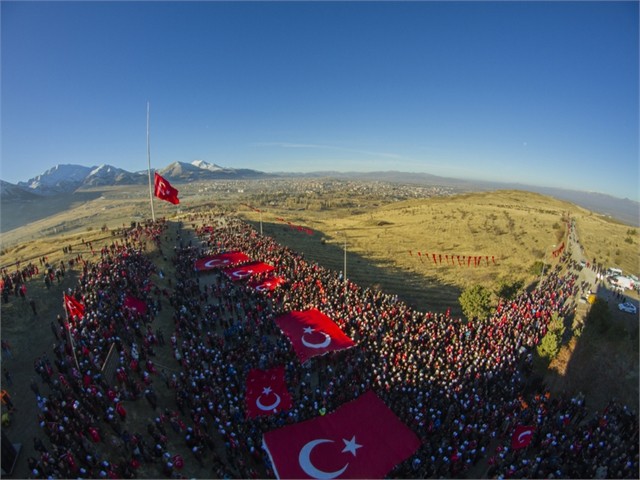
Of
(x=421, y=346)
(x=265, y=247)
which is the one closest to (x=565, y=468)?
(x=421, y=346)

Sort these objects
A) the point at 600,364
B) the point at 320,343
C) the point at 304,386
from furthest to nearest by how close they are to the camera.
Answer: the point at 320,343 → the point at 600,364 → the point at 304,386

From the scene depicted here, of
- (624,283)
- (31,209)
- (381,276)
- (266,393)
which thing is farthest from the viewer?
(31,209)

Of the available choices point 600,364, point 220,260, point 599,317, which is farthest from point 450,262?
point 220,260

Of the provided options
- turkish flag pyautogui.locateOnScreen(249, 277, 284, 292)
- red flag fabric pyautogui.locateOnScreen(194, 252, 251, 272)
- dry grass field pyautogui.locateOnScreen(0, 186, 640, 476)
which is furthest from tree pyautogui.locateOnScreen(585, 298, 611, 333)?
red flag fabric pyautogui.locateOnScreen(194, 252, 251, 272)

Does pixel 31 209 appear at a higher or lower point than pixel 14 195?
lower

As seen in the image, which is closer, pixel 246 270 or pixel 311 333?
pixel 311 333

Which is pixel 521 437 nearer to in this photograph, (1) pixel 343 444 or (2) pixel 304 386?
(1) pixel 343 444

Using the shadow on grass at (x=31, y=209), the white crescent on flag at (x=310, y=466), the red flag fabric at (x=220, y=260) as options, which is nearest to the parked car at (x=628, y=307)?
the white crescent on flag at (x=310, y=466)
